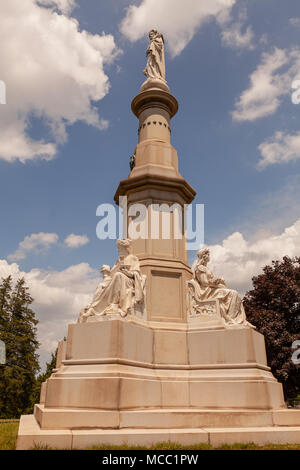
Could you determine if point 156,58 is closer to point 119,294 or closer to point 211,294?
point 211,294

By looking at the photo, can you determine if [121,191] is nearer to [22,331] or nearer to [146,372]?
[146,372]

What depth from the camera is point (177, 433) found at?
6902 mm

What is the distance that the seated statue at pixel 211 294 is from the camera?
417 inches

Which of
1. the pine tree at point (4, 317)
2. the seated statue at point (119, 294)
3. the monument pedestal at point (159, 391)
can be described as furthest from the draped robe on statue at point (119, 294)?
the pine tree at point (4, 317)

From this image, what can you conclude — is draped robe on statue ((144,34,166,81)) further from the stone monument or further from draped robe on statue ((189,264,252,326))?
draped robe on statue ((189,264,252,326))

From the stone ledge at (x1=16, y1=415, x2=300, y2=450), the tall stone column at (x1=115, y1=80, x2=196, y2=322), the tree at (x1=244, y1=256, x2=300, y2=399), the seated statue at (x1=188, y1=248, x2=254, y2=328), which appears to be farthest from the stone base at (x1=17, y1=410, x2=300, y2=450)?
the tree at (x1=244, y1=256, x2=300, y2=399)

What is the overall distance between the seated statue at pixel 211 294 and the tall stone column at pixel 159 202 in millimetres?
455

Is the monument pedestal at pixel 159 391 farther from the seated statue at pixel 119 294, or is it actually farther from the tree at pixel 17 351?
the tree at pixel 17 351

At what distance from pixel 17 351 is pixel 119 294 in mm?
26505

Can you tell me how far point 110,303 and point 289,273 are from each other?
2019cm

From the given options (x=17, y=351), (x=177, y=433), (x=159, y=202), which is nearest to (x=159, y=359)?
(x=177, y=433)

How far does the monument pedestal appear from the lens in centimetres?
712

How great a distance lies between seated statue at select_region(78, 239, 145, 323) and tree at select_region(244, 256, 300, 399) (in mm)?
16911

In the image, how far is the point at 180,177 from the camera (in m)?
12.9
